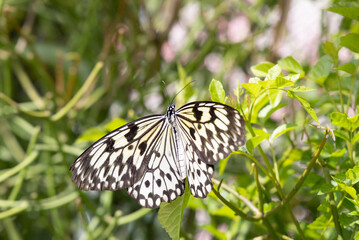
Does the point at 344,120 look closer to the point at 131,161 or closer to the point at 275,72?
the point at 275,72

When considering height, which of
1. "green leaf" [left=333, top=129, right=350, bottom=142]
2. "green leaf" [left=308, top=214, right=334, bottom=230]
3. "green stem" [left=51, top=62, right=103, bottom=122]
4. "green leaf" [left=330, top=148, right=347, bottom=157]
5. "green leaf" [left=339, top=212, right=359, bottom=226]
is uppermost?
"green stem" [left=51, top=62, right=103, bottom=122]

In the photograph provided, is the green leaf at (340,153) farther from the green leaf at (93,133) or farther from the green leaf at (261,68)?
the green leaf at (93,133)

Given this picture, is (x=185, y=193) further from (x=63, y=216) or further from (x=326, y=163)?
(x=63, y=216)

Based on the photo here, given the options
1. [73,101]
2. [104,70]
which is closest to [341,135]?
[73,101]

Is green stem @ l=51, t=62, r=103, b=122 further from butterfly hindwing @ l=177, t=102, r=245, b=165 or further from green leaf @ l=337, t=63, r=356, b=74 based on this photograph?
green leaf @ l=337, t=63, r=356, b=74

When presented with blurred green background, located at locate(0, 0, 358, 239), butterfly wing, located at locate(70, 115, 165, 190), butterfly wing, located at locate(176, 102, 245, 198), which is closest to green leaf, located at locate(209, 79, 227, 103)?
butterfly wing, located at locate(176, 102, 245, 198)
